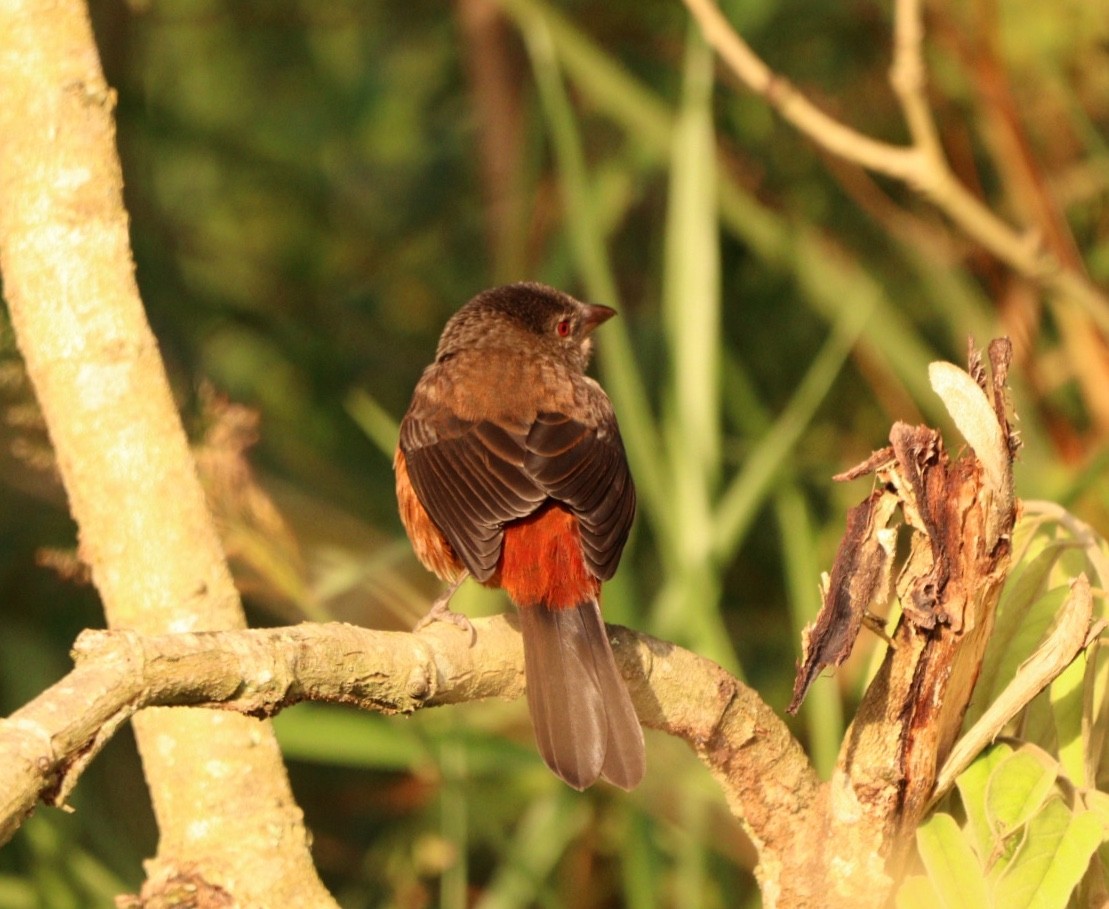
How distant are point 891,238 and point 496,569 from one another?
127 inches

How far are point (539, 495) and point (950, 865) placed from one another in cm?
128

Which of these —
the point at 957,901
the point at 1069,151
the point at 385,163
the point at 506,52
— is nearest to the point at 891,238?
the point at 1069,151

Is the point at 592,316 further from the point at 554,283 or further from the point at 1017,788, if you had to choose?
the point at 1017,788

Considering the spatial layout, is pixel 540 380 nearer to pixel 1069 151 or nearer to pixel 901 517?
pixel 901 517

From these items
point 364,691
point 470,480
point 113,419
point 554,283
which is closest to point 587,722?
point 364,691

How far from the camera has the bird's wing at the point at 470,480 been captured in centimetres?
316

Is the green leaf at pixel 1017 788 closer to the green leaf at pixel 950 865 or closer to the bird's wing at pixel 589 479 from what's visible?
the green leaf at pixel 950 865

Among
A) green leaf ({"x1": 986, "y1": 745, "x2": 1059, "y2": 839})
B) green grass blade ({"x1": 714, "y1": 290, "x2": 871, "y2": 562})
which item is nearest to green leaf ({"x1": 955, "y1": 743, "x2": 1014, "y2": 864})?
green leaf ({"x1": 986, "y1": 745, "x2": 1059, "y2": 839})

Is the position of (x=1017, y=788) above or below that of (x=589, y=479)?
below

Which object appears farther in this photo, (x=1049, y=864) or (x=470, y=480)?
(x=470, y=480)

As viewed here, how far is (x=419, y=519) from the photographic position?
3650mm

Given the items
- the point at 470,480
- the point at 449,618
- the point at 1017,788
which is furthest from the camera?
the point at 470,480

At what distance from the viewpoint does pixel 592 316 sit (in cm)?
436

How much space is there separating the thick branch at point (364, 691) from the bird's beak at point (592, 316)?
1539mm
